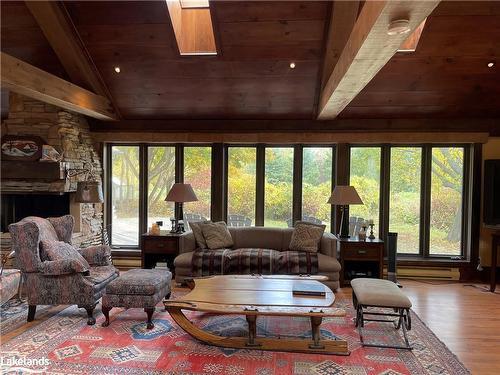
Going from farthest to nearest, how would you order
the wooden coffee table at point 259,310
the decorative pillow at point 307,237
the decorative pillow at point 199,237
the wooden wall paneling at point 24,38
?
the decorative pillow at point 199,237
the decorative pillow at point 307,237
the wooden wall paneling at point 24,38
the wooden coffee table at point 259,310

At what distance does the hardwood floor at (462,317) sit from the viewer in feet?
10.2

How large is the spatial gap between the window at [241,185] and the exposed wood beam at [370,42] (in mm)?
2224

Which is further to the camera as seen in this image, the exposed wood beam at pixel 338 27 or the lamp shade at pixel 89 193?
the lamp shade at pixel 89 193

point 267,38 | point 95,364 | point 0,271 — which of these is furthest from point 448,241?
point 0,271

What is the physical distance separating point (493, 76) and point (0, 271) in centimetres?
641

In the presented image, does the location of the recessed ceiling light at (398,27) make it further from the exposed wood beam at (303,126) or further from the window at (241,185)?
the window at (241,185)

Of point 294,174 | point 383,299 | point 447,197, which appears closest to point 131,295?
point 383,299

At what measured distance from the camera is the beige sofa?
4.77 m

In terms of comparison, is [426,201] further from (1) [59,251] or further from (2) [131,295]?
(1) [59,251]

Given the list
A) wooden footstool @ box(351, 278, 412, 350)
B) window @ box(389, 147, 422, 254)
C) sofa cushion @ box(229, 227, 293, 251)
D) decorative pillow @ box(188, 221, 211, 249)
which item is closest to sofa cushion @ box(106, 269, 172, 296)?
decorative pillow @ box(188, 221, 211, 249)

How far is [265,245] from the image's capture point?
5.46 m

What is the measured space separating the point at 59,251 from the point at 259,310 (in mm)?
2337

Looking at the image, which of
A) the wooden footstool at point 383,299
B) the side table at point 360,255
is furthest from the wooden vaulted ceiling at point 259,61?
the wooden footstool at point 383,299

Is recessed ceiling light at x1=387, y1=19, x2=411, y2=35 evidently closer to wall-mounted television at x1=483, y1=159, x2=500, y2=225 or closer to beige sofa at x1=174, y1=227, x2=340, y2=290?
beige sofa at x1=174, y1=227, x2=340, y2=290
